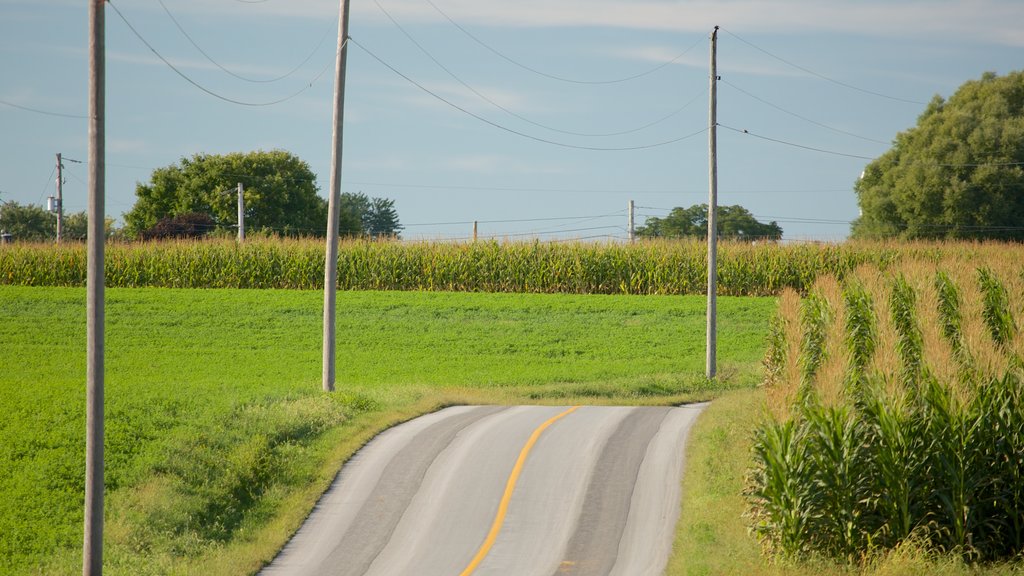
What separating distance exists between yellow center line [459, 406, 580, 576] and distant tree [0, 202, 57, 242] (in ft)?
322

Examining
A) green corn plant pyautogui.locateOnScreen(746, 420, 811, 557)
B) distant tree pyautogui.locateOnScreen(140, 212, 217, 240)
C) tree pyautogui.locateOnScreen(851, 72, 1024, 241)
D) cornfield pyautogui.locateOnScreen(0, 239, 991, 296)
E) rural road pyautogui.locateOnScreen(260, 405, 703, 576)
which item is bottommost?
rural road pyautogui.locateOnScreen(260, 405, 703, 576)

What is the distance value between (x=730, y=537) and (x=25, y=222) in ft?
361

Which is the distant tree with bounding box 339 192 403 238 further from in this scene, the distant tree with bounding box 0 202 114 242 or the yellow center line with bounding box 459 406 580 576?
the yellow center line with bounding box 459 406 580 576

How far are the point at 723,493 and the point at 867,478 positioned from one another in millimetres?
3883

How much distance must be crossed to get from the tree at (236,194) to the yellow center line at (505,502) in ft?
228

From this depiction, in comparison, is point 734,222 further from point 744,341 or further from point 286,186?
point 744,341

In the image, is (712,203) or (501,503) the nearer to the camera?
(501,503)

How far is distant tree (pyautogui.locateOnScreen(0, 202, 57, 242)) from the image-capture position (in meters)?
109

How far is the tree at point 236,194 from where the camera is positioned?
9131cm

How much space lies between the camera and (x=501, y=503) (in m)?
18.5

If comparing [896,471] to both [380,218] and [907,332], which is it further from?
[380,218]

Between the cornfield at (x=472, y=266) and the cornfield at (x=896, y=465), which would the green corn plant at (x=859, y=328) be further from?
the cornfield at (x=472, y=266)

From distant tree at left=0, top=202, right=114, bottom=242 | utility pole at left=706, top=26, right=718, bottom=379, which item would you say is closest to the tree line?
distant tree at left=0, top=202, right=114, bottom=242

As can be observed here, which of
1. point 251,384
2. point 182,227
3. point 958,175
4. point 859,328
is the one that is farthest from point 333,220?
point 182,227
